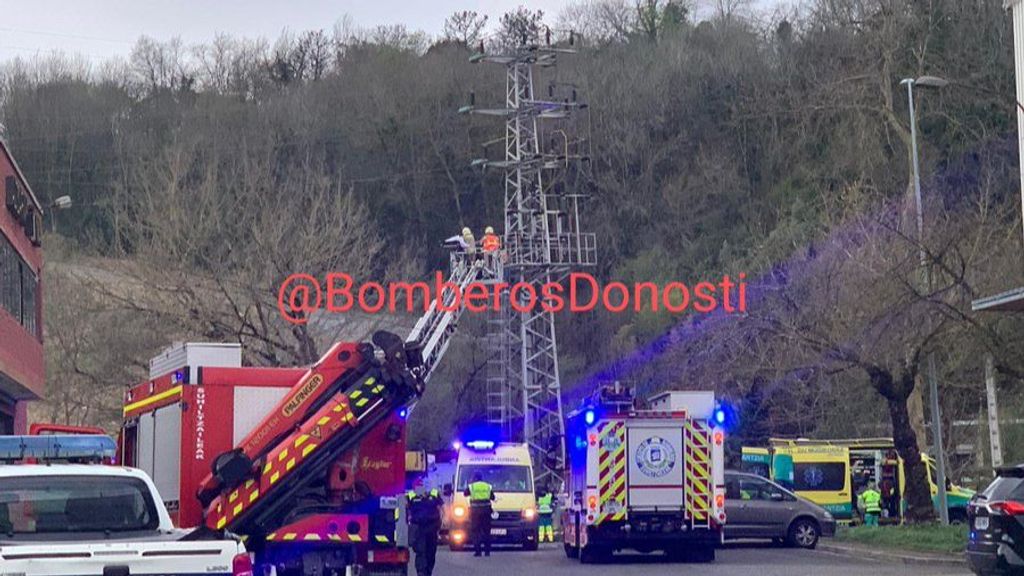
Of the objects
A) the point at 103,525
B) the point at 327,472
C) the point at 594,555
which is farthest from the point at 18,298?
the point at 103,525

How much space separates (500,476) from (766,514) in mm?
5939

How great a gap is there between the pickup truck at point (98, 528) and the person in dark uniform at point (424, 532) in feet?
37.4

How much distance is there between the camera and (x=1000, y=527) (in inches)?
637

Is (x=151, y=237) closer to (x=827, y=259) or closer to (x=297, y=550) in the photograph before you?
(x=827, y=259)

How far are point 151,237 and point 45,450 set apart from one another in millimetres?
28500

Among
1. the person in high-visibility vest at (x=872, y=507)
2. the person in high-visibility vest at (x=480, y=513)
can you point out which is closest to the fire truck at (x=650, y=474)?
the person in high-visibility vest at (x=480, y=513)

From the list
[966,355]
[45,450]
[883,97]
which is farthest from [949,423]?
[45,450]

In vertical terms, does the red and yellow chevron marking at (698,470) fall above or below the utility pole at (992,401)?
below

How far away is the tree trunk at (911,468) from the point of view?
30016 mm

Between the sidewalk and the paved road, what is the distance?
484 mm

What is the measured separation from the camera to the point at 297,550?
16344 millimetres

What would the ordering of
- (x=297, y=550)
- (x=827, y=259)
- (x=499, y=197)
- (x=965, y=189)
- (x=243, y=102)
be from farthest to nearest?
(x=243, y=102) < (x=499, y=197) < (x=965, y=189) < (x=827, y=259) < (x=297, y=550)

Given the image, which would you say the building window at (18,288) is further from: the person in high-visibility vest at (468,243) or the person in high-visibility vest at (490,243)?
the person in high-visibility vest at (490,243)

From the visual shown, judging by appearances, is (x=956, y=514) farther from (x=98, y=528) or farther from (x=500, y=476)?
(x=98, y=528)
